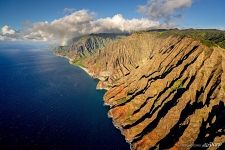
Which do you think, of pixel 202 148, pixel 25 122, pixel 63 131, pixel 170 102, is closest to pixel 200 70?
pixel 170 102

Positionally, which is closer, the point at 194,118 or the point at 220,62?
the point at 194,118

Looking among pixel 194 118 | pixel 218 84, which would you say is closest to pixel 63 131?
pixel 194 118

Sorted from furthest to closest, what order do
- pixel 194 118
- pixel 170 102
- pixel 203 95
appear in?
1. pixel 170 102
2. pixel 203 95
3. pixel 194 118

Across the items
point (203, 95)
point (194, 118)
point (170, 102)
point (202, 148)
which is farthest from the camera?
point (170, 102)

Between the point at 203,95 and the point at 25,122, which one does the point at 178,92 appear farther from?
the point at 25,122

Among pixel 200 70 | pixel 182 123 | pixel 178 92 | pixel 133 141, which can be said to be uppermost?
pixel 200 70

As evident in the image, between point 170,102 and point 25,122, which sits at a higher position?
point 170,102

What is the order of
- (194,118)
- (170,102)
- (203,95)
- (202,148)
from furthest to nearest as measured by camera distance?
(170,102)
(203,95)
(194,118)
(202,148)

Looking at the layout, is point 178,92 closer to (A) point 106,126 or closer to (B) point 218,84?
(B) point 218,84

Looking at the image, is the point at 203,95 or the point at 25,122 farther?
the point at 25,122
